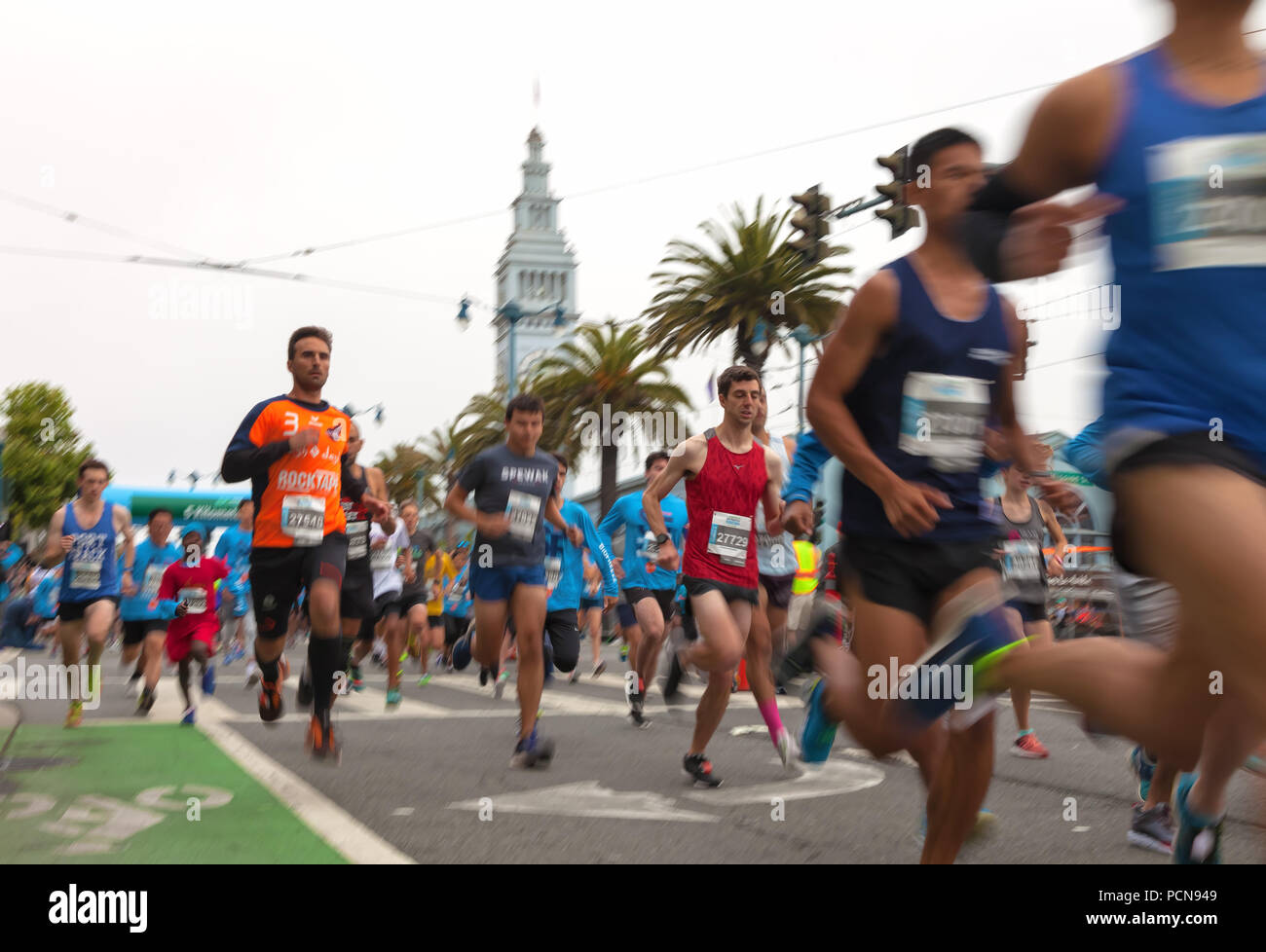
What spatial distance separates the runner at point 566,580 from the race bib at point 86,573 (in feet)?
10.7

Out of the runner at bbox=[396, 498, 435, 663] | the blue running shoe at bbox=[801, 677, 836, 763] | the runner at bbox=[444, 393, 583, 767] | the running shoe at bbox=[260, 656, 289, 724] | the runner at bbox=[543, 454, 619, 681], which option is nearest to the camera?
the blue running shoe at bbox=[801, 677, 836, 763]

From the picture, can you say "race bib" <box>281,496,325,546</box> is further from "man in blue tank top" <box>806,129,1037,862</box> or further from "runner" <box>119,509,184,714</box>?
"runner" <box>119,509,184,714</box>

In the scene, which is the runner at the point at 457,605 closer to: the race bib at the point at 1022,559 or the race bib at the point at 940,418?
the race bib at the point at 1022,559

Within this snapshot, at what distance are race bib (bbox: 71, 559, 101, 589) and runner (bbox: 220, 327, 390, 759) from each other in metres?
3.26

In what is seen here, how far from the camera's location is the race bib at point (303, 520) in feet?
21.2

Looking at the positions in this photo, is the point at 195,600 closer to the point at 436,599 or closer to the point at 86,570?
the point at 86,570

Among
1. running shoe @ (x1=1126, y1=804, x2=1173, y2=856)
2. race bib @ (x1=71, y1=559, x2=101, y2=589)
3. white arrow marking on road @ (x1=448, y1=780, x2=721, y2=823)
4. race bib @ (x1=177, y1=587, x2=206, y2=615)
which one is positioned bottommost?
white arrow marking on road @ (x1=448, y1=780, x2=721, y2=823)

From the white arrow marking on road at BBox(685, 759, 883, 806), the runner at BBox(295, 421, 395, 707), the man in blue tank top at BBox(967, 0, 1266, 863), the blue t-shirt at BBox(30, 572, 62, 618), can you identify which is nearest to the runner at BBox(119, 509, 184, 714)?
the runner at BBox(295, 421, 395, 707)

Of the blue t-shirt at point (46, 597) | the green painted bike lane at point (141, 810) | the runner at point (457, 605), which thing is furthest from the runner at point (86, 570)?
the blue t-shirt at point (46, 597)

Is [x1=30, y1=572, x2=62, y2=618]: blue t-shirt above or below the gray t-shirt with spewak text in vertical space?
below

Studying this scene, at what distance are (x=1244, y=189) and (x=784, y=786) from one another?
438cm

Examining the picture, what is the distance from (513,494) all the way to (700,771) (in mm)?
1958

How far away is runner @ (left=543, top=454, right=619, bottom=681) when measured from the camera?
8312 mm
